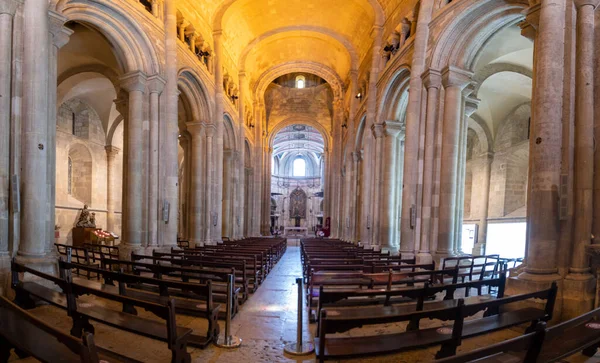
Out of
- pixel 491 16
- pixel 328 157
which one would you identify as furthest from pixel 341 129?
pixel 491 16

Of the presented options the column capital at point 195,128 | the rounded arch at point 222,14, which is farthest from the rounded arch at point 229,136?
the rounded arch at point 222,14

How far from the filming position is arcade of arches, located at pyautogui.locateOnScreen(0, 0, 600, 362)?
233 inches

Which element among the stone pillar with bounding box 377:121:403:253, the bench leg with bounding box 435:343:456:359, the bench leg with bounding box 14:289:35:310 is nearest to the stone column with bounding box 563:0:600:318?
the bench leg with bounding box 435:343:456:359

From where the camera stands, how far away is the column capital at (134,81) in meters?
11.3

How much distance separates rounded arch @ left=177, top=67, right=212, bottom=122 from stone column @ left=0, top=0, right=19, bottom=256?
24.5 ft

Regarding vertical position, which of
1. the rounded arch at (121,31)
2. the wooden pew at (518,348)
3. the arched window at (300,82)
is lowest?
the wooden pew at (518,348)

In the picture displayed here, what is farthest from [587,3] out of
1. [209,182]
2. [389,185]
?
[209,182]

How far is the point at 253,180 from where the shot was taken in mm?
28188

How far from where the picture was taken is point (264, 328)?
5523 mm

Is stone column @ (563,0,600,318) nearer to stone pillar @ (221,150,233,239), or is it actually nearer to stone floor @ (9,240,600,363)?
stone floor @ (9,240,600,363)

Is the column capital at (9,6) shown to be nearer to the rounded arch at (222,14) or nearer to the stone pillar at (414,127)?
the stone pillar at (414,127)

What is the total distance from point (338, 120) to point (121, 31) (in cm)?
1901

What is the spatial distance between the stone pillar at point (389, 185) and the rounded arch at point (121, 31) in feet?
31.0

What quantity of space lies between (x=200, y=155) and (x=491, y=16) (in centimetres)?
1237
